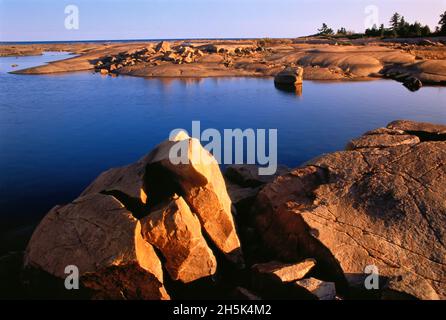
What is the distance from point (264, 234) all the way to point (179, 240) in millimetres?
2658

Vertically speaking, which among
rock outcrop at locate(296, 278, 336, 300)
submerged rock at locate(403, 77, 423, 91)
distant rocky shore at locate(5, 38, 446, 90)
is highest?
distant rocky shore at locate(5, 38, 446, 90)

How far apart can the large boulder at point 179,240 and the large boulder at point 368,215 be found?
2.02m

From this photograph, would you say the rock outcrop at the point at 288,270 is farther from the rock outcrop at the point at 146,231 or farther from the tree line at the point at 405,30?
the tree line at the point at 405,30

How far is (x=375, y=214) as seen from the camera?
28.6 ft

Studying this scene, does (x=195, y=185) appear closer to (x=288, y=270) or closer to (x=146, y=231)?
(x=146, y=231)

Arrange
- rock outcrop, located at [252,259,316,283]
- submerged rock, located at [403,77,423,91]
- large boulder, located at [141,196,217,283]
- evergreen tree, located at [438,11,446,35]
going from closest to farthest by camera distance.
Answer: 1. rock outcrop, located at [252,259,316,283]
2. large boulder, located at [141,196,217,283]
3. submerged rock, located at [403,77,423,91]
4. evergreen tree, located at [438,11,446,35]

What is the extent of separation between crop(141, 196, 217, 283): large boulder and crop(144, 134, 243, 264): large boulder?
1.79 ft

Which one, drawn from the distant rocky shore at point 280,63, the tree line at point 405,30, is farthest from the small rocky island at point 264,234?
the tree line at point 405,30

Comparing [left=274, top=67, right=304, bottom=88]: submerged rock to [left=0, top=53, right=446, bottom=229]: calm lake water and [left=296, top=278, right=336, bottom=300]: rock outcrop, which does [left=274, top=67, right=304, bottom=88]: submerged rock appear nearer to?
[left=0, top=53, right=446, bottom=229]: calm lake water

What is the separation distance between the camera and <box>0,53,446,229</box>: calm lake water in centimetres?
1631

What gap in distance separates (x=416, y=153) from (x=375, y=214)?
6.93 ft

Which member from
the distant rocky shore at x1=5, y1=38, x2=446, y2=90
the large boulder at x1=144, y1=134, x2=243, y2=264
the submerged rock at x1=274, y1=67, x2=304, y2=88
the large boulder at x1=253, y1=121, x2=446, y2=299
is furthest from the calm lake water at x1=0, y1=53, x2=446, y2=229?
the large boulder at x1=253, y1=121, x2=446, y2=299
